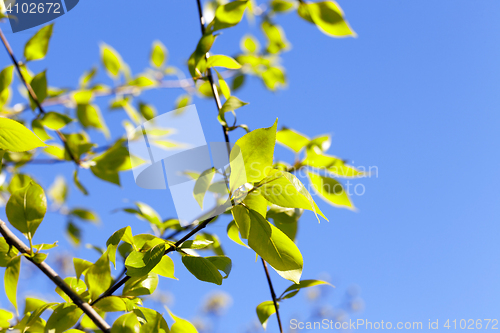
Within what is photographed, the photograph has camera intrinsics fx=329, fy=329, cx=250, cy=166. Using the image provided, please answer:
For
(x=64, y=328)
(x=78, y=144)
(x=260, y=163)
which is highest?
(x=78, y=144)

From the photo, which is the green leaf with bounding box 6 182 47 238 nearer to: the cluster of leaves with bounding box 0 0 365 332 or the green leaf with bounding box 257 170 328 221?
the cluster of leaves with bounding box 0 0 365 332

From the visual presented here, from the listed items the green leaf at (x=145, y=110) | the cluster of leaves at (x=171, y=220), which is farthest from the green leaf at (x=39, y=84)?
the green leaf at (x=145, y=110)

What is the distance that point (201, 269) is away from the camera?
30cm

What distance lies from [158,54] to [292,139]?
692mm

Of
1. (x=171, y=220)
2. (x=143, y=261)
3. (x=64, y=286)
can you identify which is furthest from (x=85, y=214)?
(x=143, y=261)

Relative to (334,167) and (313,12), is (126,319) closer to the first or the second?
(334,167)

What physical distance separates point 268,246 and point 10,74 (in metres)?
0.58

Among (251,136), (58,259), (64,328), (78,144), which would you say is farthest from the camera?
(58,259)

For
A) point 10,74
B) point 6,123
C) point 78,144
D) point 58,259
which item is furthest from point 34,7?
point 58,259

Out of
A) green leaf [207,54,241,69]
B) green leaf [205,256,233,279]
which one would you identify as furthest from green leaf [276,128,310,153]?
green leaf [205,256,233,279]

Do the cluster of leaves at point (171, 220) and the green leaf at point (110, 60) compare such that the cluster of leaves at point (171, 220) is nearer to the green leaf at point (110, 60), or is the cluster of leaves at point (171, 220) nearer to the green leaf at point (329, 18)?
the green leaf at point (329, 18)

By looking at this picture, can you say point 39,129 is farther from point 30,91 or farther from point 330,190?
point 330,190

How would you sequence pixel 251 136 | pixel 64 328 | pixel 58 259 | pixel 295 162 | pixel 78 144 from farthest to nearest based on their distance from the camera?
pixel 58 259, pixel 78 144, pixel 295 162, pixel 64 328, pixel 251 136

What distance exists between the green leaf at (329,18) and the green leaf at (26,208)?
37cm
